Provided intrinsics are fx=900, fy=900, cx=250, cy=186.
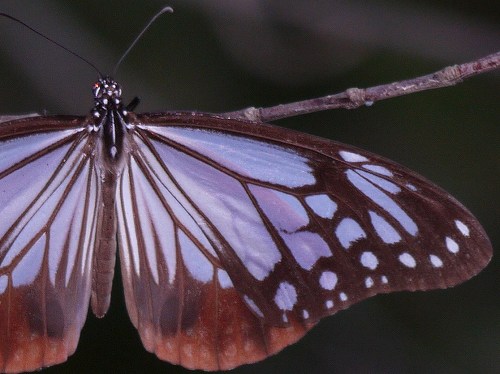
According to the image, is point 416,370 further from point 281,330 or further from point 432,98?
point 281,330

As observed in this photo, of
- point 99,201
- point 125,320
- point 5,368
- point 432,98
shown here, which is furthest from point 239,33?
point 5,368

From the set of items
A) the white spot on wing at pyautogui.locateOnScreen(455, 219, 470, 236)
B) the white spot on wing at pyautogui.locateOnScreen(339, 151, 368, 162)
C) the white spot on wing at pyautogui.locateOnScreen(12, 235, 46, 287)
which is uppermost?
the white spot on wing at pyautogui.locateOnScreen(12, 235, 46, 287)

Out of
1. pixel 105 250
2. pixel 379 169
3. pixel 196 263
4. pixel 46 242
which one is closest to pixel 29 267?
pixel 46 242

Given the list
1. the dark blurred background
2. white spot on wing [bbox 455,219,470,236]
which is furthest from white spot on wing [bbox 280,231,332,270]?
the dark blurred background

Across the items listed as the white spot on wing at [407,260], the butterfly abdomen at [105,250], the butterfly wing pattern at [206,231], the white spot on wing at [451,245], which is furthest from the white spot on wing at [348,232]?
the butterfly abdomen at [105,250]

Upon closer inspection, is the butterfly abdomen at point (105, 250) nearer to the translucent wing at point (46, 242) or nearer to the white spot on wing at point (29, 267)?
the translucent wing at point (46, 242)

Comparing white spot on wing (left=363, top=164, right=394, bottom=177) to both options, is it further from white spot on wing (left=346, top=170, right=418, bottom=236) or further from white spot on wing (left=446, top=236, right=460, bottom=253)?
white spot on wing (left=446, top=236, right=460, bottom=253)

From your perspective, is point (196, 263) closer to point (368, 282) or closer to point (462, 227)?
point (368, 282)
